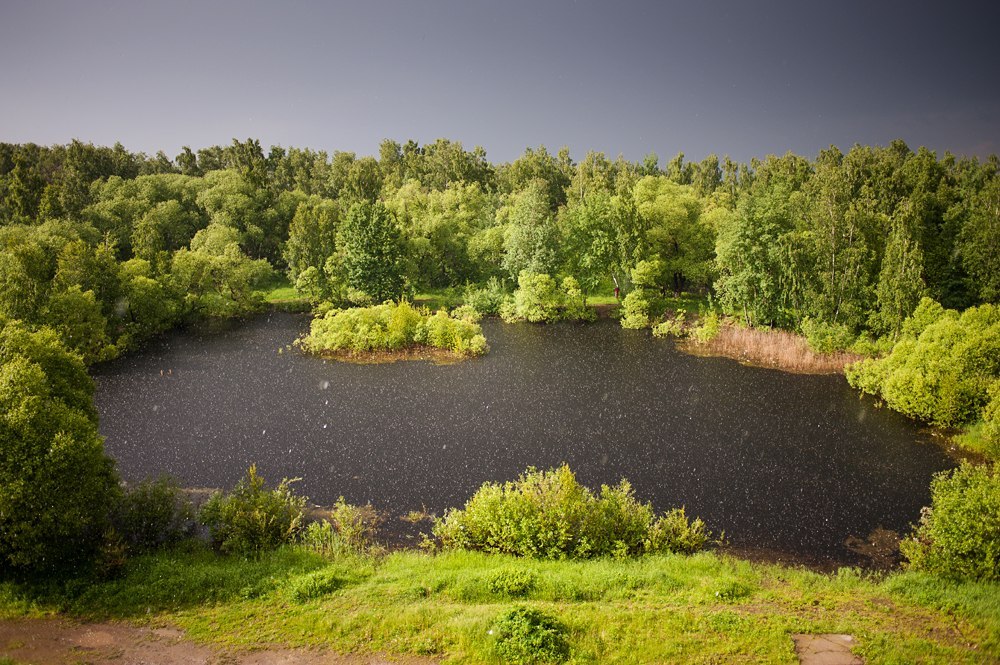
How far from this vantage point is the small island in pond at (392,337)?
1788 inches

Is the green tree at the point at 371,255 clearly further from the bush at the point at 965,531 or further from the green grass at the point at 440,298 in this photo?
the bush at the point at 965,531

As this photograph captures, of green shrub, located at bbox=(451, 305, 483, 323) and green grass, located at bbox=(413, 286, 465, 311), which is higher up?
green grass, located at bbox=(413, 286, 465, 311)

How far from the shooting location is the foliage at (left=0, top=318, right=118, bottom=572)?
16406 mm

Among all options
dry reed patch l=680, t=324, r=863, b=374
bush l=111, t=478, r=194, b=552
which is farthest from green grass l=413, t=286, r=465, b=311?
bush l=111, t=478, r=194, b=552

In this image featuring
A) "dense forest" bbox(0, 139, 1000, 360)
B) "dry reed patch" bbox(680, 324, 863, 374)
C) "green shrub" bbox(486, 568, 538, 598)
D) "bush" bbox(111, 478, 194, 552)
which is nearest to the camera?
"green shrub" bbox(486, 568, 538, 598)

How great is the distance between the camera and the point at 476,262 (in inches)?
2655

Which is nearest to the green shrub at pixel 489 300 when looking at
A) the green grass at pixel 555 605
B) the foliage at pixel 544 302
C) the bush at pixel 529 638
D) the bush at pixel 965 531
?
the foliage at pixel 544 302

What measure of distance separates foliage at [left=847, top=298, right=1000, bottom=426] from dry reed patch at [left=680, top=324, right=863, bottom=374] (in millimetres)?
7227

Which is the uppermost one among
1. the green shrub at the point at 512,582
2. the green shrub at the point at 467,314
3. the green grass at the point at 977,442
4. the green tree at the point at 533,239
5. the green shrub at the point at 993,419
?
the green tree at the point at 533,239

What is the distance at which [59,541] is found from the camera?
17.1m

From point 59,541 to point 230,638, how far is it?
6683mm

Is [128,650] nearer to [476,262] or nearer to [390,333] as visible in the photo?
[390,333]

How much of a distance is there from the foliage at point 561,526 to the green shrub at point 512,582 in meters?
2.03

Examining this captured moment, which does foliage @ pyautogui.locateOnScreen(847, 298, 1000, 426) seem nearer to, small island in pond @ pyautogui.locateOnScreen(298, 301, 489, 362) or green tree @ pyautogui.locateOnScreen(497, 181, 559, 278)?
small island in pond @ pyautogui.locateOnScreen(298, 301, 489, 362)
